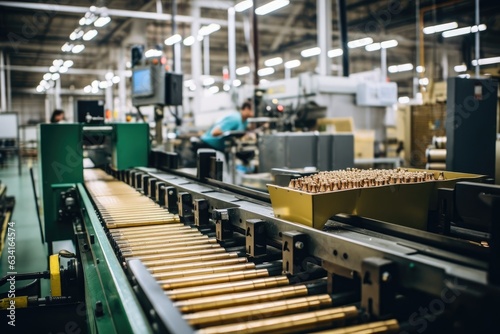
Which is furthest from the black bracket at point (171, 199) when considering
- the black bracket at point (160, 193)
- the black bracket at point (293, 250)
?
the black bracket at point (293, 250)

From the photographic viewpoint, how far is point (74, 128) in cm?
323

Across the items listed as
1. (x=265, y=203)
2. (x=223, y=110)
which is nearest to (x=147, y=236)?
(x=265, y=203)

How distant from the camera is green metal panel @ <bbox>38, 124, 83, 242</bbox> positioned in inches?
122

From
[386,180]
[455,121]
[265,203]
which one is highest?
[455,121]

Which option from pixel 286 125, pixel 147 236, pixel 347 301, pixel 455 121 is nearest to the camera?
pixel 347 301

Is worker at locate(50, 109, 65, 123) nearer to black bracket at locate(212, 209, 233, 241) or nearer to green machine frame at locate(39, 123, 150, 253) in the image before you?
green machine frame at locate(39, 123, 150, 253)

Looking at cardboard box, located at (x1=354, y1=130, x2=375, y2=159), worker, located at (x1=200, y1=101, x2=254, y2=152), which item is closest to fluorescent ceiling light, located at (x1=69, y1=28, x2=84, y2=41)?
worker, located at (x1=200, y1=101, x2=254, y2=152)

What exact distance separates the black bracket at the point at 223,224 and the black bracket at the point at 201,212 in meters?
0.21

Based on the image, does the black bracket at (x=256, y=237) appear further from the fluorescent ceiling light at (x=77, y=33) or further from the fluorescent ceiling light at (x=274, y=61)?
the fluorescent ceiling light at (x=274, y=61)

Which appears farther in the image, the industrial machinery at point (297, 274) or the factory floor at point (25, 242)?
the factory floor at point (25, 242)

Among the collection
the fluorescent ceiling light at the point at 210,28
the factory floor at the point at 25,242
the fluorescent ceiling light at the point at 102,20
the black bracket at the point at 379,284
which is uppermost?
the fluorescent ceiling light at the point at 102,20

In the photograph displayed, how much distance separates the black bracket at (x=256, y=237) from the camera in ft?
4.58

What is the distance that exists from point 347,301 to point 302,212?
0.28 metres

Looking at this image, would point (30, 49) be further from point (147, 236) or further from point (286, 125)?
point (147, 236)
